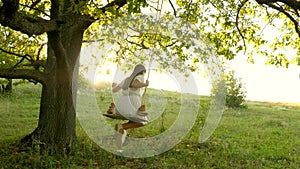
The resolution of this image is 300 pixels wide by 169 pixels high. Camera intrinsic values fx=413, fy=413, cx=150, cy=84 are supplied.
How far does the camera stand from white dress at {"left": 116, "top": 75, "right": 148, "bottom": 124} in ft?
26.5

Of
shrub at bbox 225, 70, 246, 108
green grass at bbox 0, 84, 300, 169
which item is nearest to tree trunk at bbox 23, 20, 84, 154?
green grass at bbox 0, 84, 300, 169

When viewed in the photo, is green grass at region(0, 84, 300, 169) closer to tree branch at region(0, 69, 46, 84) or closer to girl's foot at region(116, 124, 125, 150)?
girl's foot at region(116, 124, 125, 150)

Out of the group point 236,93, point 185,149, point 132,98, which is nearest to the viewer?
point 132,98

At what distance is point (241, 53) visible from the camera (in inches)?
477

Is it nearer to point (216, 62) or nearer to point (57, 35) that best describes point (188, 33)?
point (216, 62)

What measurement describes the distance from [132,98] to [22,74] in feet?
10.2

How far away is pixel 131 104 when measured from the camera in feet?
26.8

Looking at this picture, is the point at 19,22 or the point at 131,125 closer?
the point at 19,22

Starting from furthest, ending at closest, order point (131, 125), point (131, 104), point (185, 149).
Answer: point (185, 149) < point (131, 125) < point (131, 104)

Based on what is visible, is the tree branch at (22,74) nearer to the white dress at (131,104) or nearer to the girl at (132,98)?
the girl at (132,98)

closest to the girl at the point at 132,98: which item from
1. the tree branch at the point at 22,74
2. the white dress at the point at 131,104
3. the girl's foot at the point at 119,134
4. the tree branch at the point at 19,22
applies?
the white dress at the point at 131,104

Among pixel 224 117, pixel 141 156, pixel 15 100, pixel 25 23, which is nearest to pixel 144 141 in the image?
pixel 141 156

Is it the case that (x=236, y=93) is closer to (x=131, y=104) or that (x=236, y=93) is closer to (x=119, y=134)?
(x=119, y=134)

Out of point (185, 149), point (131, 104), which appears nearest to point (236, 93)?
point (185, 149)
